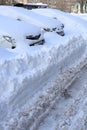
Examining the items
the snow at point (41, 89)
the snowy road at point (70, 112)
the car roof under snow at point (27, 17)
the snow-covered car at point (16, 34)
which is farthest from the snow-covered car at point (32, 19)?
the snowy road at point (70, 112)

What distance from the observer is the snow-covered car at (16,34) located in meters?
10.5

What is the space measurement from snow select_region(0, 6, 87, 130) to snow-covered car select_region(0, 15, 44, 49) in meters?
0.05

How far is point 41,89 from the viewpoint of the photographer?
9.15 meters

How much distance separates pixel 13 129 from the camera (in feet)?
21.9

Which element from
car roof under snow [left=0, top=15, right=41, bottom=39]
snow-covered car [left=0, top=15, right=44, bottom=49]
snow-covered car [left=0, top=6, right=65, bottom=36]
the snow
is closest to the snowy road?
the snow

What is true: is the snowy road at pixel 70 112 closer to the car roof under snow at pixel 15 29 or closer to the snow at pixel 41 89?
the snow at pixel 41 89

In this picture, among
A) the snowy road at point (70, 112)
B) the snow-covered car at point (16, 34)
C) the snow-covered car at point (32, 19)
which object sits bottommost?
the snow-covered car at point (32, 19)

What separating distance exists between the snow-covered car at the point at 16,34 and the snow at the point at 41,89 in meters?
0.05

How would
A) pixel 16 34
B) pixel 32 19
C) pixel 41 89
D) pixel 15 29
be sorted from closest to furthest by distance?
pixel 41 89
pixel 16 34
pixel 15 29
pixel 32 19

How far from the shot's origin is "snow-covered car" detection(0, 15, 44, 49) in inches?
415

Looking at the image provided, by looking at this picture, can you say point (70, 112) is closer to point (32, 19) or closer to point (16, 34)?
point (16, 34)

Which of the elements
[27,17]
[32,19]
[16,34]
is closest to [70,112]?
[16,34]

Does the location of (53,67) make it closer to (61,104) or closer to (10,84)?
(61,104)

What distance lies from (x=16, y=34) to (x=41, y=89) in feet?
7.34
